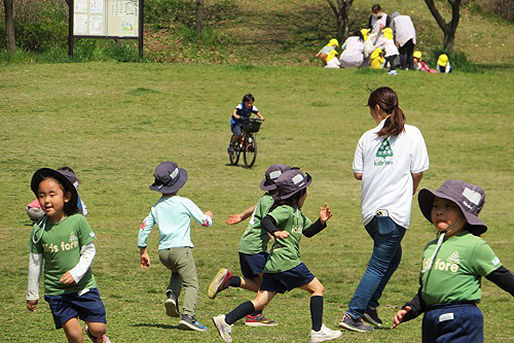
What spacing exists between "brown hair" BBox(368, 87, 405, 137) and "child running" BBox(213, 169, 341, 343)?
810 millimetres

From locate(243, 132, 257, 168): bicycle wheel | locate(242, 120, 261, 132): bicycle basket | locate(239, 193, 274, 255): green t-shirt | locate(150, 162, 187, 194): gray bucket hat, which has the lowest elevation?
locate(243, 132, 257, 168): bicycle wheel

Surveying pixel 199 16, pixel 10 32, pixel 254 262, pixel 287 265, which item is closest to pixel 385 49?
pixel 199 16

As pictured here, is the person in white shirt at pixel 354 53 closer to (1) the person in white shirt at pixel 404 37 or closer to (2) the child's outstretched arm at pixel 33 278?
(1) the person in white shirt at pixel 404 37

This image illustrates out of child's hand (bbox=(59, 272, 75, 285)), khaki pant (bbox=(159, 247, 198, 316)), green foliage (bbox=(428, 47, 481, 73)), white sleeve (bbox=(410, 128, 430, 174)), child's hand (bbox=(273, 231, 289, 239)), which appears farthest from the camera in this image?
green foliage (bbox=(428, 47, 481, 73))

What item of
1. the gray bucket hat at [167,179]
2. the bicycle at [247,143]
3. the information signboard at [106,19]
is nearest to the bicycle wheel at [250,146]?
the bicycle at [247,143]

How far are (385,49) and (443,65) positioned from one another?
97.1 inches

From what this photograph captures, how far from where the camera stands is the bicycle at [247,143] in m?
18.3

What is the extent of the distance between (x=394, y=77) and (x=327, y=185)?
34.6ft

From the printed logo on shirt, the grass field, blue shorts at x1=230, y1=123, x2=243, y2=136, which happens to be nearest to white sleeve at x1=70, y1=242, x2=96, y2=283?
the grass field

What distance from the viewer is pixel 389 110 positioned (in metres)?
7.30

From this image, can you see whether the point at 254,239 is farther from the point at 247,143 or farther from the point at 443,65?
Answer: the point at 443,65

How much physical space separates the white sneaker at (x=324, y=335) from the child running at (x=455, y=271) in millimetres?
1826

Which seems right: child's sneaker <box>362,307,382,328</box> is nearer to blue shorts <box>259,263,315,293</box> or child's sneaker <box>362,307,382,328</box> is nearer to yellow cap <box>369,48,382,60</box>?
blue shorts <box>259,263,315,293</box>

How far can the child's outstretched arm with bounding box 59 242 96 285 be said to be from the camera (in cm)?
569
